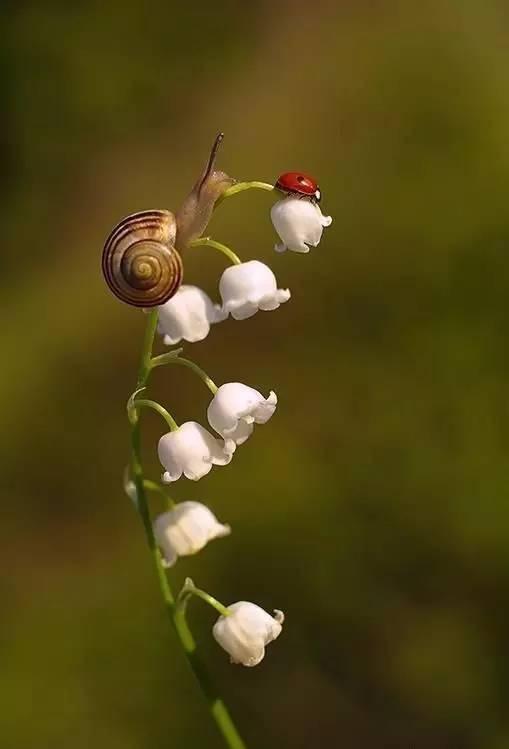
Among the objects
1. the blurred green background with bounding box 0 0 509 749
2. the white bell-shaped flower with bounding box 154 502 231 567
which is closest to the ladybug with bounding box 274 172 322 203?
the white bell-shaped flower with bounding box 154 502 231 567

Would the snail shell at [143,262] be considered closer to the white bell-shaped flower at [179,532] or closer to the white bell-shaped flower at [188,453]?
the white bell-shaped flower at [188,453]

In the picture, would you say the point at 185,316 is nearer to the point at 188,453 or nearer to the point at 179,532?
the point at 188,453

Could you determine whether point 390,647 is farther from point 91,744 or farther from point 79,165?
point 79,165

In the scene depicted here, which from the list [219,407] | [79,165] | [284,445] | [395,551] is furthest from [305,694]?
[79,165]

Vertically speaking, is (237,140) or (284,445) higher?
(237,140)

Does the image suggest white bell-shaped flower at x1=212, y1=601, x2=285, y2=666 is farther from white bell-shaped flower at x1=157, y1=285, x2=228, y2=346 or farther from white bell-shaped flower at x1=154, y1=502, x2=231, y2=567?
white bell-shaped flower at x1=157, y1=285, x2=228, y2=346

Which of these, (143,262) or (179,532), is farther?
(179,532)

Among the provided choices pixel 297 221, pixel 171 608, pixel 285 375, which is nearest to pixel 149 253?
pixel 297 221

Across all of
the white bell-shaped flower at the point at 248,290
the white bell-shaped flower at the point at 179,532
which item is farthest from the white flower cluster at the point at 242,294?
the white bell-shaped flower at the point at 179,532
